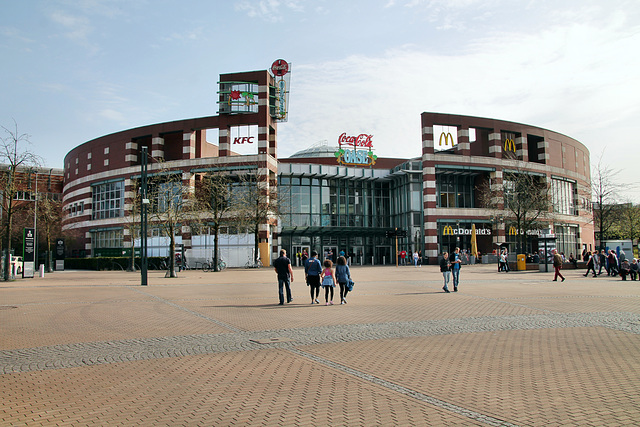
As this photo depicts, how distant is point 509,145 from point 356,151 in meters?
16.9

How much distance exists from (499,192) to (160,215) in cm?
3337

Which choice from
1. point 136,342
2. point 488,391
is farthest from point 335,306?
point 488,391

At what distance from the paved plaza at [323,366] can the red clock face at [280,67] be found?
41269 mm

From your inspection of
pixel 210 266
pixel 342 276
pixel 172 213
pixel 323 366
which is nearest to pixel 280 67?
pixel 210 266

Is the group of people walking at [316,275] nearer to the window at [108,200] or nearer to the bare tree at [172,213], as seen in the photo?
the bare tree at [172,213]

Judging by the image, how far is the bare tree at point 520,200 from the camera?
43.0 metres

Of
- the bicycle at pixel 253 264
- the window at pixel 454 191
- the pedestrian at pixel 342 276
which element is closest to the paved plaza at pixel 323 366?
the pedestrian at pixel 342 276

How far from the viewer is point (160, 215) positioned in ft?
113

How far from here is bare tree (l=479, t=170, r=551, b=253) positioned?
43.0 meters

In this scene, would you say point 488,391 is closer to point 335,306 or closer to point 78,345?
point 78,345

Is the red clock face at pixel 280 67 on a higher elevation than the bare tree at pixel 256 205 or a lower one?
higher

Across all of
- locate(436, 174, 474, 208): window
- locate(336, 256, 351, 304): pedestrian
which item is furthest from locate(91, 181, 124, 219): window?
locate(336, 256, 351, 304): pedestrian

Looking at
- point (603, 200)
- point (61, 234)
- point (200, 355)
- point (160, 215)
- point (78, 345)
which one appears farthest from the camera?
point (61, 234)

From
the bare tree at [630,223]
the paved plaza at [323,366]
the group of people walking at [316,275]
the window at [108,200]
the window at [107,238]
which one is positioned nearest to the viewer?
the paved plaza at [323,366]
